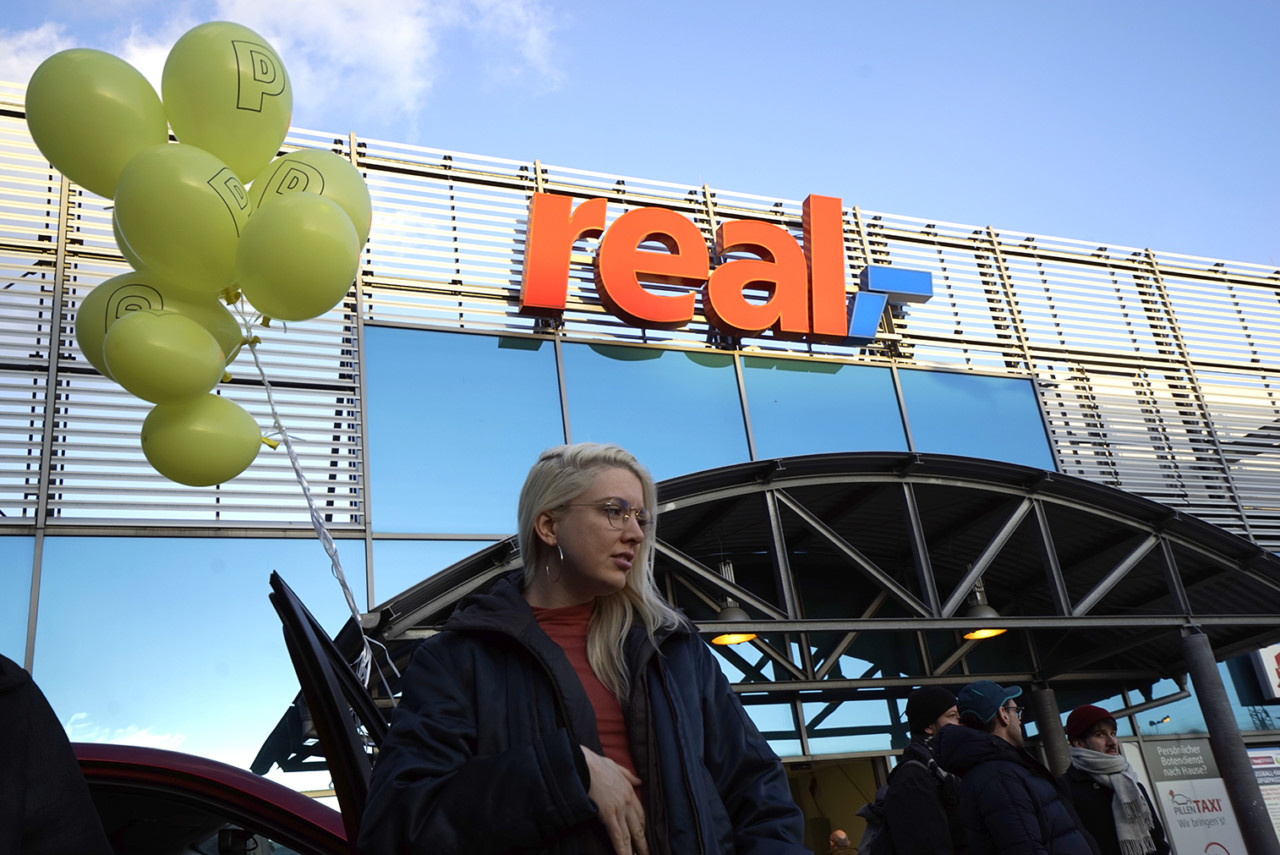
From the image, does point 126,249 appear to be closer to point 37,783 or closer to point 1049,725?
point 37,783

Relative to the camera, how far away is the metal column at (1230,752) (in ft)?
29.4

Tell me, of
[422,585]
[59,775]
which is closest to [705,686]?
[59,775]

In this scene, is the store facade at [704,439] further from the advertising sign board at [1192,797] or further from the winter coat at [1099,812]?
the winter coat at [1099,812]

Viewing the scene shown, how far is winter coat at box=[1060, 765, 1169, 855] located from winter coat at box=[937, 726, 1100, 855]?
1.84 ft

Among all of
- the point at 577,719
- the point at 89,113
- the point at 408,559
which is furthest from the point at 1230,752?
the point at 89,113

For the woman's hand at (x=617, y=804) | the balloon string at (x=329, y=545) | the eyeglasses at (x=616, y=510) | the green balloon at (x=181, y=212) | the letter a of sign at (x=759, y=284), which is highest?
the letter a of sign at (x=759, y=284)

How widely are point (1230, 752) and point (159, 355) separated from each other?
940 cm

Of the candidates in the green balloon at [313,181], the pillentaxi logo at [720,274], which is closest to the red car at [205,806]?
the green balloon at [313,181]

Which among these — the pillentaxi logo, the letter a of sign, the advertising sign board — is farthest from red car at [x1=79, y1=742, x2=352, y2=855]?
the advertising sign board

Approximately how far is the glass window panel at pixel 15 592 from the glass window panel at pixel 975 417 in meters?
9.43

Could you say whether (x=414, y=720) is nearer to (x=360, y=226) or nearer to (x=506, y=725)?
(x=506, y=725)

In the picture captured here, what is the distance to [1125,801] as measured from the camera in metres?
4.86

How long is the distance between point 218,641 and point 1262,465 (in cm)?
1328

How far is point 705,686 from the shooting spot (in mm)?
2189
